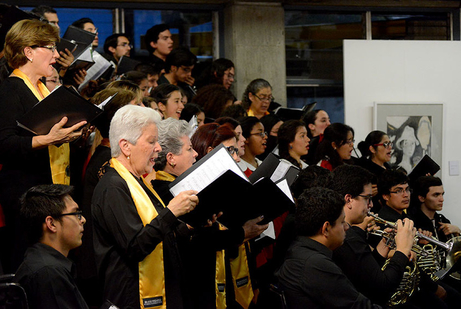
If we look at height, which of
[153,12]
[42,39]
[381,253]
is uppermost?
[153,12]

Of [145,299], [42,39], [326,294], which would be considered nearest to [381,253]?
[326,294]

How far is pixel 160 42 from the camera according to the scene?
704 cm

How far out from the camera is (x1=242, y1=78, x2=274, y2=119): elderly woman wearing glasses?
6.60 m

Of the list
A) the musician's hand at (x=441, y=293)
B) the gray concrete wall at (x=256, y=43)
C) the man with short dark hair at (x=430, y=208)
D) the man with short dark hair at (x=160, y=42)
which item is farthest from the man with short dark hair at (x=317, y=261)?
the gray concrete wall at (x=256, y=43)

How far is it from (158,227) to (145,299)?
361mm

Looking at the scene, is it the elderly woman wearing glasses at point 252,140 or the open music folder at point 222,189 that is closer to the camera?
the open music folder at point 222,189

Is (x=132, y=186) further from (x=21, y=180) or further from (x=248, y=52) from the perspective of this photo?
(x=248, y=52)

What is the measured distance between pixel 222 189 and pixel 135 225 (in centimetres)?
43

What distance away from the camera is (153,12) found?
26.7 feet

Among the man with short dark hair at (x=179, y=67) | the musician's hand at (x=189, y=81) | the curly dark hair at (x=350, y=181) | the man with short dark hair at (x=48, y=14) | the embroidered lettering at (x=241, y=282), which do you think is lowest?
the embroidered lettering at (x=241, y=282)

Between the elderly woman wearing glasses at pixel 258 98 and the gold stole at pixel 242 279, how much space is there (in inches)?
118

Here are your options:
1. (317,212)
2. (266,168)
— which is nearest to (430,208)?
(266,168)

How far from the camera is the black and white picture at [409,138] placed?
7852 millimetres

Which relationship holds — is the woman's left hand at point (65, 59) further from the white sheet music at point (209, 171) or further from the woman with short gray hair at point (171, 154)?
the white sheet music at point (209, 171)
